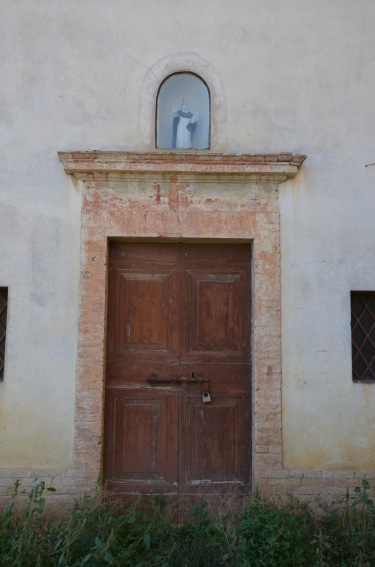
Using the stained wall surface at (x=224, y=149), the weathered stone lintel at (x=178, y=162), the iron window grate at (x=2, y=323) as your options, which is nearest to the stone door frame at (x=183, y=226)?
the weathered stone lintel at (x=178, y=162)

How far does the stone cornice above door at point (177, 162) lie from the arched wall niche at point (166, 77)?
0.26m

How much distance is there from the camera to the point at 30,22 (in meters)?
6.12

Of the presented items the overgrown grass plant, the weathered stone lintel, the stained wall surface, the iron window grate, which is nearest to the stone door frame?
the weathered stone lintel

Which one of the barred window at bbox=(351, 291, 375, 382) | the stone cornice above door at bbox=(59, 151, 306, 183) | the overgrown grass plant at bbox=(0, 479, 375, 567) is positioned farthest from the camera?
the barred window at bbox=(351, 291, 375, 382)

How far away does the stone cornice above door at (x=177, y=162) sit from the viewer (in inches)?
232

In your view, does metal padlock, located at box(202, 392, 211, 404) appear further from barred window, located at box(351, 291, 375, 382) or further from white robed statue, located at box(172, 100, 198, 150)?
white robed statue, located at box(172, 100, 198, 150)

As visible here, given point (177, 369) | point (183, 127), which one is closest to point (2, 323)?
point (177, 369)

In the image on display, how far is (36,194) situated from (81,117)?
857mm

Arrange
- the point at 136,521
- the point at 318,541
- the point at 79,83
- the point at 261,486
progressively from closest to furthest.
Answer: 1. the point at 318,541
2. the point at 136,521
3. the point at 261,486
4. the point at 79,83

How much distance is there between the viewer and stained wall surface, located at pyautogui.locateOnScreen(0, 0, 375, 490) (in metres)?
5.81

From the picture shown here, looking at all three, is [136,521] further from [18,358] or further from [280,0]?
[280,0]

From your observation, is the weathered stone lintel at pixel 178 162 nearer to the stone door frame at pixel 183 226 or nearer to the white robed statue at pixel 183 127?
the stone door frame at pixel 183 226

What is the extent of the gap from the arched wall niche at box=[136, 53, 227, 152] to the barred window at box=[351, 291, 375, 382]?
197 cm

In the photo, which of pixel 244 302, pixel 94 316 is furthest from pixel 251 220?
pixel 94 316
